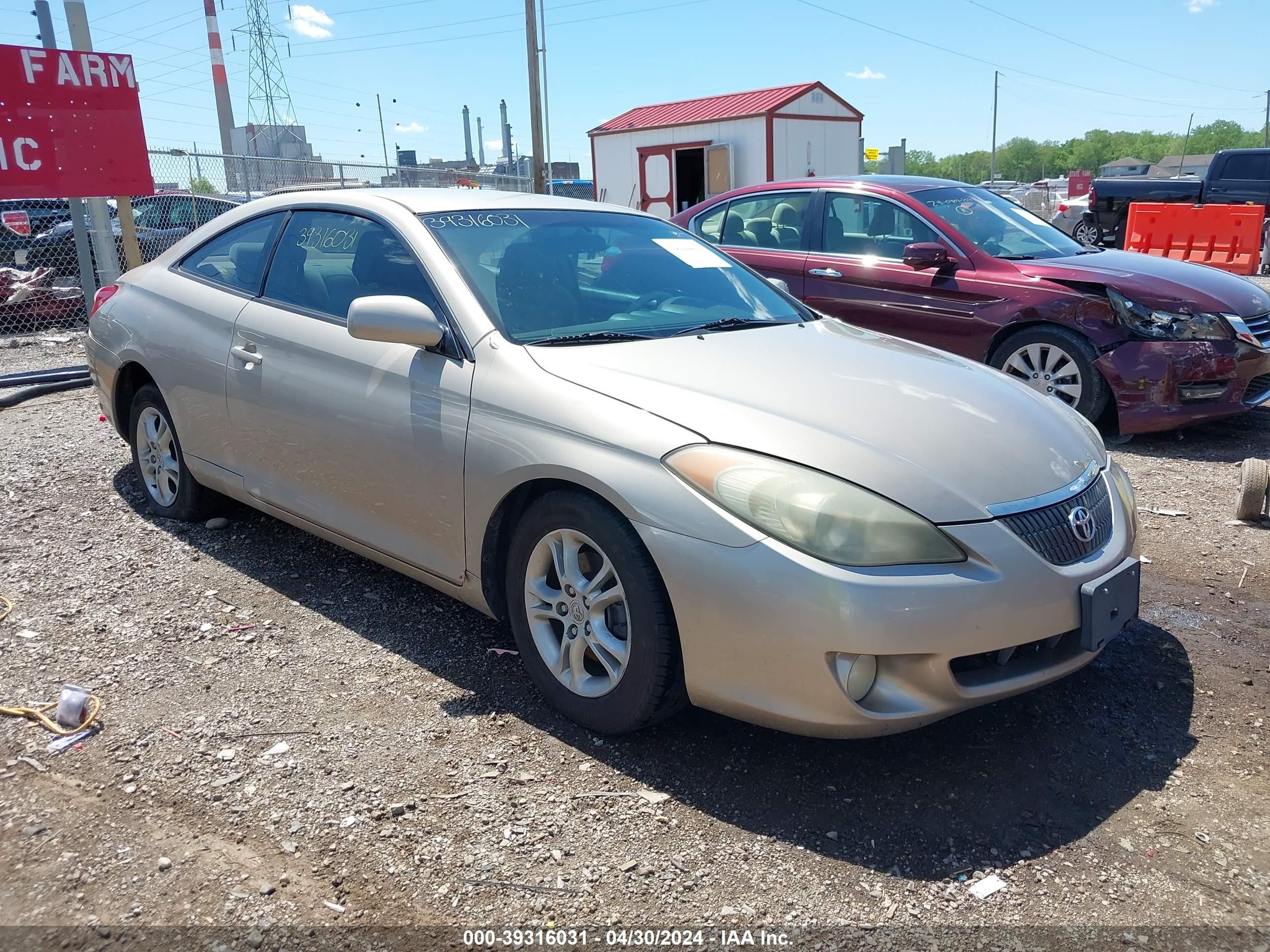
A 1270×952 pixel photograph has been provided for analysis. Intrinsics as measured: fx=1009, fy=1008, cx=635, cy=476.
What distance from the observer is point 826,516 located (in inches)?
100

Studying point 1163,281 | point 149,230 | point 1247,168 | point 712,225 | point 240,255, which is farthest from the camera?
point 1247,168

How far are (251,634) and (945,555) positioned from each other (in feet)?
8.51

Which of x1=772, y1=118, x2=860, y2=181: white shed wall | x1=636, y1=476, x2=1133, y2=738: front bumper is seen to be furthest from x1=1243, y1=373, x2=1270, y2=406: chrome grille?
x1=772, y1=118, x2=860, y2=181: white shed wall

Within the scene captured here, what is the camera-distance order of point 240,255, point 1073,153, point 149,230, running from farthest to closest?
point 1073,153, point 149,230, point 240,255

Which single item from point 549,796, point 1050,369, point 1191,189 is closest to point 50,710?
point 549,796

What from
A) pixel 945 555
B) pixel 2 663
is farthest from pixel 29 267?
pixel 945 555

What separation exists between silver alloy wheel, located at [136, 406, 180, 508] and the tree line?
123713 millimetres

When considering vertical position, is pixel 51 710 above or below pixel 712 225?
below

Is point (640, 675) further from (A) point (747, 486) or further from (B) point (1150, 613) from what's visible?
(B) point (1150, 613)

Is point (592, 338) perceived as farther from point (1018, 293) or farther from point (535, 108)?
point (535, 108)

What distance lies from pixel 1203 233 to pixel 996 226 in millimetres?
10769

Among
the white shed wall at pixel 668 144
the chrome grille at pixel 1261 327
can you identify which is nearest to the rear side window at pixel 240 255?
the chrome grille at pixel 1261 327

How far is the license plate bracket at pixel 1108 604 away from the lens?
2.72m

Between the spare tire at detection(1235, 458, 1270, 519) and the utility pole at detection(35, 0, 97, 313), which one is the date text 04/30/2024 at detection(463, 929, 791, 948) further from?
the utility pole at detection(35, 0, 97, 313)
